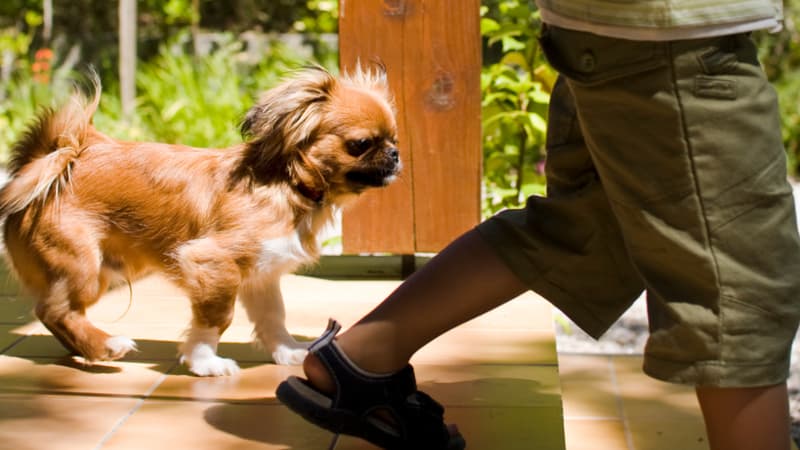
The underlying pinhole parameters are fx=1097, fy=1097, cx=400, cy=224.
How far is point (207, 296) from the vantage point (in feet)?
10.9

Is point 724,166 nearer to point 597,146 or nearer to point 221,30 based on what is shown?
point 597,146

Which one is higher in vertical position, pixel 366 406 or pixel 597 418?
pixel 366 406

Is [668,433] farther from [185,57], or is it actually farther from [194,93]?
[185,57]

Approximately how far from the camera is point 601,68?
7.13 feet

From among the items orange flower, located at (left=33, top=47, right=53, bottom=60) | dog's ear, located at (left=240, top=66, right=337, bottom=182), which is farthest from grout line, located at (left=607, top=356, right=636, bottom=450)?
orange flower, located at (left=33, top=47, right=53, bottom=60)

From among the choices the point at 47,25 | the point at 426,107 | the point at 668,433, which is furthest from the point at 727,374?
the point at 47,25

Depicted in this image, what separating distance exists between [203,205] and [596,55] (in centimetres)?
161

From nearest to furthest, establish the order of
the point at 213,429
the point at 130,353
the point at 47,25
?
Result: 1. the point at 213,429
2. the point at 130,353
3. the point at 47,25

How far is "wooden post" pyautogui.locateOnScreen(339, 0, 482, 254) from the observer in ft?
14.3

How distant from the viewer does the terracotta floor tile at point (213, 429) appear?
2.80 m

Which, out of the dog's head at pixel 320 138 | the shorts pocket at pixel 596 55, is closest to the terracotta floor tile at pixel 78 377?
the dog's head at pixel 320 138

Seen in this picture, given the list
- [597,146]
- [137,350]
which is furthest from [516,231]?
[137,350]

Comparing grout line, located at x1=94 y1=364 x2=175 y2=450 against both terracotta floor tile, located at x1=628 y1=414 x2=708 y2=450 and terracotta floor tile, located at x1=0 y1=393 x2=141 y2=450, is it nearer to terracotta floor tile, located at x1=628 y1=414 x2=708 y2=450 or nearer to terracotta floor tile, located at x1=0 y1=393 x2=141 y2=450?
terracotta floor tile, located at x1=0 y1=393 x2=141 y2=450

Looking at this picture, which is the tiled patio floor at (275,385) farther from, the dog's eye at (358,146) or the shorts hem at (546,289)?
the dog's eye at (358,146)
